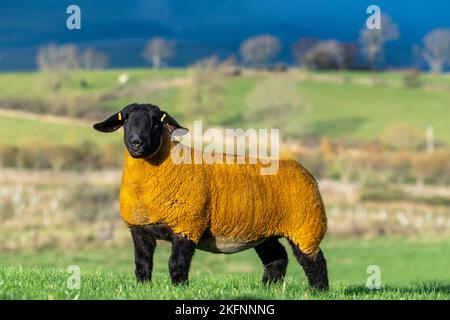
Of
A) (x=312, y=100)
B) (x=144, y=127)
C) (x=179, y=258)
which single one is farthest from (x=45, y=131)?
(x=144, y=127)

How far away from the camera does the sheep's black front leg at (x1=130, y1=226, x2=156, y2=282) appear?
11.4 m

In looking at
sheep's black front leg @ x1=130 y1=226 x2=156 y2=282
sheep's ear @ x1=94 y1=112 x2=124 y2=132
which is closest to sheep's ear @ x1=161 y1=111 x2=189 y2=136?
sheep's ear @ x1=94 y1=112 x2=124 y2=132

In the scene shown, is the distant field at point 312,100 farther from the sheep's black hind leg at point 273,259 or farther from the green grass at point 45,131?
the sheep's black hind leg at point 273,259

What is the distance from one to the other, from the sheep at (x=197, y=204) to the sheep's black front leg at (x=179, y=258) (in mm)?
13

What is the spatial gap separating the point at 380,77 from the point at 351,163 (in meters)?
52.7

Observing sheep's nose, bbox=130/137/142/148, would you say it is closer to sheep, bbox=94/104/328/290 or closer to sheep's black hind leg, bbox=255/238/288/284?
sheep, bbox=94/104/328/290

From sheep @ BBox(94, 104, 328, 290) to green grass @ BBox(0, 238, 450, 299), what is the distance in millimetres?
531

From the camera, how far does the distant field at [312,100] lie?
81125 mm

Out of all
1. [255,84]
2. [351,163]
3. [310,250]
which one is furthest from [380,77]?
[310,250]

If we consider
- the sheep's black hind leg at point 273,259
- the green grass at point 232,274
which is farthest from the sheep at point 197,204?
the sheep's black hind leg at point 273,259

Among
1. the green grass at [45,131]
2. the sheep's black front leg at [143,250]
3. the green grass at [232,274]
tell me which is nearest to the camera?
the green grass at [232,274]

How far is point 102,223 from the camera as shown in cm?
3841

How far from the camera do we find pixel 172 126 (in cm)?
1116

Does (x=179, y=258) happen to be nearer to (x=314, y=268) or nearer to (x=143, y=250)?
(x=143, y=250)
